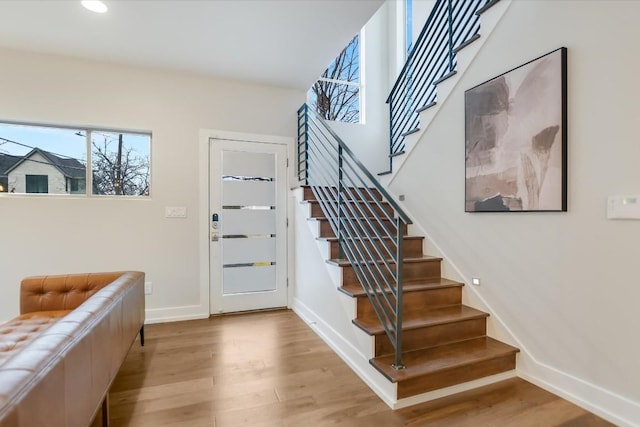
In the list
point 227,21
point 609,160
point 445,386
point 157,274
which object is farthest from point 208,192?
point 609,160

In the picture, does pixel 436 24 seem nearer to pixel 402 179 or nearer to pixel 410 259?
pixel 402 179

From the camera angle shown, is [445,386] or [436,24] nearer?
[445,386]

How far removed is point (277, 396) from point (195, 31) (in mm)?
2864

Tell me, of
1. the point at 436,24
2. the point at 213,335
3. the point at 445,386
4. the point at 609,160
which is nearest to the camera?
the point at 609,160

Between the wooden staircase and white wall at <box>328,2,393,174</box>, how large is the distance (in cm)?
204

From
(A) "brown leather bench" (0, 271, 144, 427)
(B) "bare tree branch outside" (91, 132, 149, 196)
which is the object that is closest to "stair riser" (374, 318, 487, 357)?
(A) "brown leather bench" (0, 271, 144, 427)

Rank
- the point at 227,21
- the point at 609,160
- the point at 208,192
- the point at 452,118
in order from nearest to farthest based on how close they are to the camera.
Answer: the point at 609,160
the point at 227,21
the point at 452,118
the point at 208,192

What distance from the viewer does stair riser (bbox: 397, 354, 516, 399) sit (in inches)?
75.9

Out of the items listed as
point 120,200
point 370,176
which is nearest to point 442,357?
point 370,176

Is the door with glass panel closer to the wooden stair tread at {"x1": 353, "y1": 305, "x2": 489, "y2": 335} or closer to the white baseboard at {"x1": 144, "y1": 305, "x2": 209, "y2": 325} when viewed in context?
the white baseboard at {"x1": 144, "y1": 305, "x2": 209, "y2": 325}

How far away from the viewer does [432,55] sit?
3.32 m

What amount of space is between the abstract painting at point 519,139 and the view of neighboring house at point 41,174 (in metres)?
3.72

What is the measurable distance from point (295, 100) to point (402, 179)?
164cm

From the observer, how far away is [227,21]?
2574 millimetres
